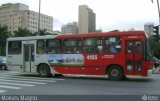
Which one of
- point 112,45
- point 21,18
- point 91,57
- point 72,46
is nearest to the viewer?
point 112,45

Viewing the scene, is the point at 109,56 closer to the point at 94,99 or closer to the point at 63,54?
the point at 63,54

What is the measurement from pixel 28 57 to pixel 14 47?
1575 mm

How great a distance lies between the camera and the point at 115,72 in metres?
19.1

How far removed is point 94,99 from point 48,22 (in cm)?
6690

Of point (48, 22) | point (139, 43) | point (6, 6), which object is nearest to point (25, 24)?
point (48, 22)

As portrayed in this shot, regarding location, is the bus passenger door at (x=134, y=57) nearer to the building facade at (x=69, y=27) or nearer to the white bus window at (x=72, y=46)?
the white bus window at (x=72, y=46)

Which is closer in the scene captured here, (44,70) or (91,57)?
(91,57)

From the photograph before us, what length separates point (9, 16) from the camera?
89.1m

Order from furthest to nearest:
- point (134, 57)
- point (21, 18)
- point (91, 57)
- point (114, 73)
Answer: point (21, 18) < point (91, 57) < point (114, 73) < point (134, 57)

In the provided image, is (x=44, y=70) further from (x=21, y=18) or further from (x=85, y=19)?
(x=21, y=18)

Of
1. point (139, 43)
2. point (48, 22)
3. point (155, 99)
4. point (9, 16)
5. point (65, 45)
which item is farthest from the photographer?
point (9, 16)

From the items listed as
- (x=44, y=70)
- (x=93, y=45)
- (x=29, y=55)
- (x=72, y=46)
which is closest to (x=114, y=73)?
(x=93, y=45)

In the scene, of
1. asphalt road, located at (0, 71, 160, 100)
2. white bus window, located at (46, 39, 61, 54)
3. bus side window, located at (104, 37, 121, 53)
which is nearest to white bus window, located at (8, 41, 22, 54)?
white bus window, located at (46, 39, 61, 54)

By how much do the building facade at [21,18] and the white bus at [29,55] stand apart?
4804 cm
